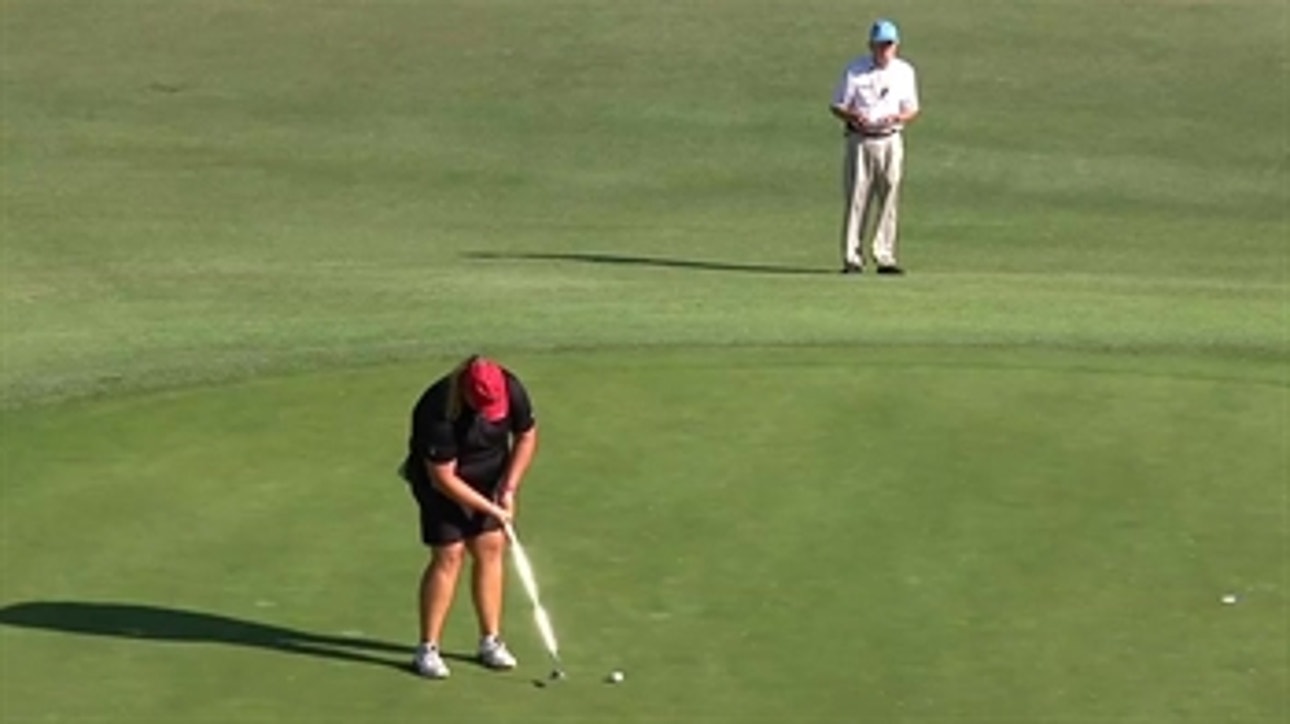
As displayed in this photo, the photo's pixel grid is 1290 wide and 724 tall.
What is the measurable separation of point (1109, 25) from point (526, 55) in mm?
6926

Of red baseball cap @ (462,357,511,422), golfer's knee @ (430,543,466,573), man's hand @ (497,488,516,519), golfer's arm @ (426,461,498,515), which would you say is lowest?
golfer's knee @ (430,543,466,573)

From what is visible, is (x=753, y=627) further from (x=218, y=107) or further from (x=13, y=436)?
(x=218, y=107)

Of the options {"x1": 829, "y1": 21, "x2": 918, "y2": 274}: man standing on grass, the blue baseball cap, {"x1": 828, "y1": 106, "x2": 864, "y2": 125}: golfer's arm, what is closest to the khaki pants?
{"x1": 829, "y1": 21, "x2": 918, "y2": 274}: man standing on grass

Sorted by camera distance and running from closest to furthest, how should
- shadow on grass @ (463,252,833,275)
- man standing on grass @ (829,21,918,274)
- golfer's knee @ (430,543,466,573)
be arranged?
golfer's knee @ (430,543,466,573)
man standing on grass @ (829,21,918,274)
shadow on grass @ (463,252,833,275)

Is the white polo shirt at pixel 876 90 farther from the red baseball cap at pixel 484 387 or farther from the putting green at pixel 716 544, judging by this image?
the red baseball cap at pixel 484 387

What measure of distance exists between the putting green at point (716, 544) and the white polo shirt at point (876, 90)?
5.43m

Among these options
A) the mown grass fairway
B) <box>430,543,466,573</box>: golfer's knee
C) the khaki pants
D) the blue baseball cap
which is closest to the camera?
<box>430,543,466,573</box>: golfer's knee

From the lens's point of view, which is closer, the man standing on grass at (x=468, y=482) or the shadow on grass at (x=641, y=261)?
the man standing on grass at (x=468, y=482)

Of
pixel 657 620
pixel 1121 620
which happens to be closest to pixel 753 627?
pixel 657 620

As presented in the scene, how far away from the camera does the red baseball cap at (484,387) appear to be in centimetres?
1280

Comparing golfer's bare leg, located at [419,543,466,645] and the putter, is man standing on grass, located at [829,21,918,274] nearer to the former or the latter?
the putter

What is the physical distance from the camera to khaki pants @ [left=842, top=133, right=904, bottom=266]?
77.8ft

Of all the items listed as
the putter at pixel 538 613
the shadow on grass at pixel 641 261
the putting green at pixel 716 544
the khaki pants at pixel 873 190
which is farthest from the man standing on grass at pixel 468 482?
the shadow on grass at pixel 641 261

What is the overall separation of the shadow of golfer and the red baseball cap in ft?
3.84
